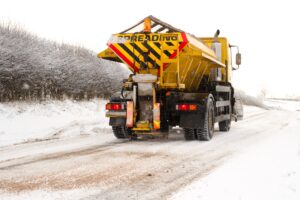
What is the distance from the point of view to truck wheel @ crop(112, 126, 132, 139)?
10593 millimetres

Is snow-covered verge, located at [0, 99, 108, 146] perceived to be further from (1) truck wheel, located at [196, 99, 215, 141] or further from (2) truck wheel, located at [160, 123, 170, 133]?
(1) truck wheel, located at [196, 99, 215, 141]

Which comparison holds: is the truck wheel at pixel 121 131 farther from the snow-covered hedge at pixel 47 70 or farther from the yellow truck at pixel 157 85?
the snow-covered hedge at pixel 47 70

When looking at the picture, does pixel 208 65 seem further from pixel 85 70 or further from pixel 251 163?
pixel 85 70

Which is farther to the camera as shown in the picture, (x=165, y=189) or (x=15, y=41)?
(x=15, y=41)

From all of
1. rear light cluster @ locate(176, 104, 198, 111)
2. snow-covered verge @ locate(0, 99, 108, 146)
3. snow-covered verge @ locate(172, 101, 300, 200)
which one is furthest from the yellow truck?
snow-covered verge @ locate(0, 99, 108, 146)

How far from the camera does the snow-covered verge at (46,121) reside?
11.5 meters

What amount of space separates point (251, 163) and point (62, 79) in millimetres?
11497

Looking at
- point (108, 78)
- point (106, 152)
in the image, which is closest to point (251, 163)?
point (106, 152)

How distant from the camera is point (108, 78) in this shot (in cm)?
2045

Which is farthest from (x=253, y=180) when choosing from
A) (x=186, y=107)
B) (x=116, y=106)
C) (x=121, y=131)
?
(x=121, y=131)

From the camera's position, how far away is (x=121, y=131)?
10.6m

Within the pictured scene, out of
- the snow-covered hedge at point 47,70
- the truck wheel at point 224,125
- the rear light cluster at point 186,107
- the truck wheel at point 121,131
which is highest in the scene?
the snow-covered hedge at point 47,70

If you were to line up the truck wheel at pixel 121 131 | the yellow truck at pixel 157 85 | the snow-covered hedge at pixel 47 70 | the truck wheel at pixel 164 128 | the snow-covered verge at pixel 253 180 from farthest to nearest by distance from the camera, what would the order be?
the snow-covered hedge at pixel 47 70 → the truck wheel at pixel 121 131 → the truck wheel at pixel 164 128 → the yellow truck at pixel 157 85 → the snow-covered verge at pixel 253 180

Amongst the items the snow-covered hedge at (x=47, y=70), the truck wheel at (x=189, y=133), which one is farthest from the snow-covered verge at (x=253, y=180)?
the snow-covered hedge at (x=47, y=70)
